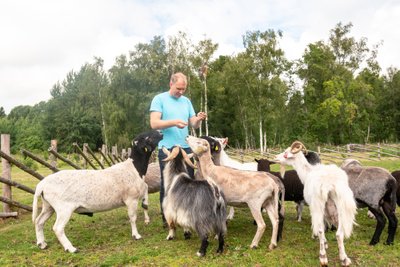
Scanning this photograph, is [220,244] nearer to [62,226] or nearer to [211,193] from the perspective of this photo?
[211,193]

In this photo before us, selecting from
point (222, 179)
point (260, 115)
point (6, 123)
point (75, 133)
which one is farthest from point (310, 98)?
point (6, 123)

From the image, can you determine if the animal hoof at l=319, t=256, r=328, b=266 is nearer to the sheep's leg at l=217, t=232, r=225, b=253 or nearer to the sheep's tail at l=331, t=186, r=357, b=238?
the sheep's tail at l=331, t=186, r=357, b=238

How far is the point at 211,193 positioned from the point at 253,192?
0.72m

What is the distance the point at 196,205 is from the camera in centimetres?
534

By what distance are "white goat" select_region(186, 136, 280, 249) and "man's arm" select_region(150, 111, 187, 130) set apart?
3.19 ft

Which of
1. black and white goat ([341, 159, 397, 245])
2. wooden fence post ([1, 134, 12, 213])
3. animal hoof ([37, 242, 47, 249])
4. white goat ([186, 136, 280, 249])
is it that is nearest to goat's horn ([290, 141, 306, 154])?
white goat ([186, 136, 280, 249])

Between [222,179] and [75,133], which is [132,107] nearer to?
[75,133]

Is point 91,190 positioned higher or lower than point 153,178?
higher

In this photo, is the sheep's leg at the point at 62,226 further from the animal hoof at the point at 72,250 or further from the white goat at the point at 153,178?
the white goat at the point at 153,178

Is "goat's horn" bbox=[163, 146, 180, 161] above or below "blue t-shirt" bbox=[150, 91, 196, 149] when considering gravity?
below

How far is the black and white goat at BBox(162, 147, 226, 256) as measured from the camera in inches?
207

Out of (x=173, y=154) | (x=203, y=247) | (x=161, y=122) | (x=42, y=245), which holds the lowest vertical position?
(x=42, y=245)

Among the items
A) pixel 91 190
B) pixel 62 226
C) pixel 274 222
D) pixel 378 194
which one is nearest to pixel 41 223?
pixel 62 226

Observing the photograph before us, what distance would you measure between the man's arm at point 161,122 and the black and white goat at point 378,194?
3.01 metres
